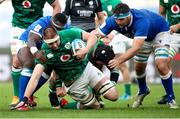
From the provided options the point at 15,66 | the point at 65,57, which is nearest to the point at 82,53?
the point at 65,57

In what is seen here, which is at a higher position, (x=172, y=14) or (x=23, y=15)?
(x=23, y=15)

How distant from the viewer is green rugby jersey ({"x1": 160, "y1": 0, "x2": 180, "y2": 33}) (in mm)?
16938

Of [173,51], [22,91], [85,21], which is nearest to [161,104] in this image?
[173,51]

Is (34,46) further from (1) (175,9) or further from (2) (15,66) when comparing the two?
(1) (175,9)

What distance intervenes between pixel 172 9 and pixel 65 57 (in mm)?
3321

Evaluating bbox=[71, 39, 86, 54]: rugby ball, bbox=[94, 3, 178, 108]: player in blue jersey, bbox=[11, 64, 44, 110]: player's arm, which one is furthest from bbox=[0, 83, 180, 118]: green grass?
bbox=[71, 39, 86, 54]: rugby ball

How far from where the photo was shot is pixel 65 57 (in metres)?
14.5

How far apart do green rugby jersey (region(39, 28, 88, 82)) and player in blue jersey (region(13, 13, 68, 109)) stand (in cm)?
30

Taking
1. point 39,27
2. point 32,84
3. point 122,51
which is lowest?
point 122,51

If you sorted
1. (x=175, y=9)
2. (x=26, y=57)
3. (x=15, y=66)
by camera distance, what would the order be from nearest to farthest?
(x=26, y=57)
(x=15, y=66)
(x=175, y=9)

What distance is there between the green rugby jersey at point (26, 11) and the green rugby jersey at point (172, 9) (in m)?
2.43

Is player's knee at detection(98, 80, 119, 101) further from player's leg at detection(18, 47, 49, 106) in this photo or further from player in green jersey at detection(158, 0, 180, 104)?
player in green jersey at detection(158, 0, 180, 104)

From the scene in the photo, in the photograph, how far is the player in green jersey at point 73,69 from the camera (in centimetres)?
1410

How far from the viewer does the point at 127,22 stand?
14.9 m
